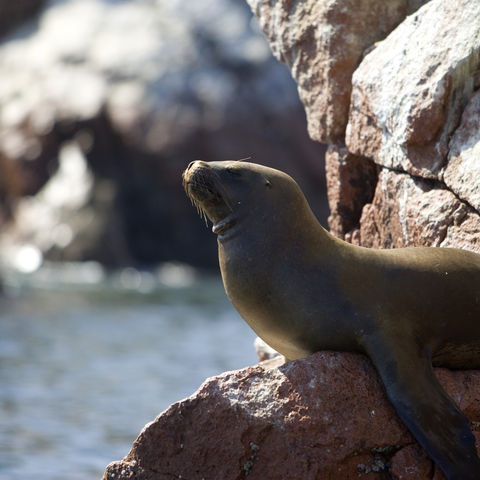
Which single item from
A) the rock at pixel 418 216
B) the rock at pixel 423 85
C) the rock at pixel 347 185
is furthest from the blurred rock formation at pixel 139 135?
the rock at pixel 423 85

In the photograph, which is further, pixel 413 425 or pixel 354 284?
pixel 354 284

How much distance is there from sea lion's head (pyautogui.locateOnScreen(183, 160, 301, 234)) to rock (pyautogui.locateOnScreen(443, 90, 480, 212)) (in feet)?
3.33

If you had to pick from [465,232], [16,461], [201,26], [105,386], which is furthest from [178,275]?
[465,232]

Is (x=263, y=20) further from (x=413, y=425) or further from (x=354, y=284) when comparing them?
(x=413, y=425)

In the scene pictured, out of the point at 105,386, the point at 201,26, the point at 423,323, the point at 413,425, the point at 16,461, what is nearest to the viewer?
the point at 413,425

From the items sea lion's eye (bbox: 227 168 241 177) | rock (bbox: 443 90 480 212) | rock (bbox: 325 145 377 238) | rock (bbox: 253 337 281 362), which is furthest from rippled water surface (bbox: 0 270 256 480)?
rock (bbox: 443 90 480 212)

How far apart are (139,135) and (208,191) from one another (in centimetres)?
1992

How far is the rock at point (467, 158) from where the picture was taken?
5.06 m

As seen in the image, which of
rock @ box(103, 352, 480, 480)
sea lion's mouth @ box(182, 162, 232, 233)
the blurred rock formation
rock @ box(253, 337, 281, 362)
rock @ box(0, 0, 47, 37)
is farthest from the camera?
rock @ box(0, 0, 47, 37)

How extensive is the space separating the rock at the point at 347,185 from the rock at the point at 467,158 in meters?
0.98

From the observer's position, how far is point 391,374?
165 inches

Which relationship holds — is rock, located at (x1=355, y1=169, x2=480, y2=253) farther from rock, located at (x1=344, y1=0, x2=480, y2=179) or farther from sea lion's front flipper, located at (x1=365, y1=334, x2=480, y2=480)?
sea lion's front flipper, located at (x1=365, y1=334, x2=480, y2=480)

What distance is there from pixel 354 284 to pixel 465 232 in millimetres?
985

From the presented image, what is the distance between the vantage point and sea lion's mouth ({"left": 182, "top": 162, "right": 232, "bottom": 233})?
463 centimetres
